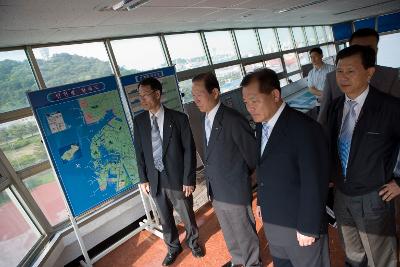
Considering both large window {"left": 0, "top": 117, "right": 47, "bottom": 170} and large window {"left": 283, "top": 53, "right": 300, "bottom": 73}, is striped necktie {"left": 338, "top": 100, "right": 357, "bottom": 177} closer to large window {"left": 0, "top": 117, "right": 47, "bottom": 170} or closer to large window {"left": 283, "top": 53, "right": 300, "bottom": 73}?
large window {"left": 0, "top": 117, "right": 47, "bottom": 170}

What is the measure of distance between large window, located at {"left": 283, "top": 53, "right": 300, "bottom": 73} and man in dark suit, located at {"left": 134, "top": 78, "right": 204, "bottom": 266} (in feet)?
24.9

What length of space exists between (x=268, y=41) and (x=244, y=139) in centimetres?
744

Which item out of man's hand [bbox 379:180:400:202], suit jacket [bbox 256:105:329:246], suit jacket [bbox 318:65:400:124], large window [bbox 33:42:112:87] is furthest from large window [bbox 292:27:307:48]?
suit jacket [bbox 256:105:329:246]

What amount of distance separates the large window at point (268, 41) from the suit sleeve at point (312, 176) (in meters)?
7.60

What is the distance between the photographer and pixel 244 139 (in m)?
2.10

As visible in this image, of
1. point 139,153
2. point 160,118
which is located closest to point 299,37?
point 160,118

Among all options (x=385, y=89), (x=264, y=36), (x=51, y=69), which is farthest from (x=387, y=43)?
(x=51, y=69)

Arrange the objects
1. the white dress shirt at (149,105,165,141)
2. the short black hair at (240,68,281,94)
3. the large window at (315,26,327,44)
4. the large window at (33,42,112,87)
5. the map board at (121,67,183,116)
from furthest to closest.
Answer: the large window at (315,26,327,44) < the large window at (33,42,112,87) < the map board at (121,67,183,116) < the white dress shirt at (149,105,165,141) < the short black hair at (240,68,281,94)

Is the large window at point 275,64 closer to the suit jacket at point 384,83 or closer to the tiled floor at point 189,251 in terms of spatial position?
the tiled floor at point 189,251

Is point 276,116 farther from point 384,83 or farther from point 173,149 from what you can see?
point 173,149

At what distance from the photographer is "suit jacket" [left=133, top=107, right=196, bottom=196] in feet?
8.51

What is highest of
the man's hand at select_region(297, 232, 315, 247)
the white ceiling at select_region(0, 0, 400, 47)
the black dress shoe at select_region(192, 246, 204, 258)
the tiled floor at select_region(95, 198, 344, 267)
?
the white ceiling at select_region(0, 0, 400, 47)

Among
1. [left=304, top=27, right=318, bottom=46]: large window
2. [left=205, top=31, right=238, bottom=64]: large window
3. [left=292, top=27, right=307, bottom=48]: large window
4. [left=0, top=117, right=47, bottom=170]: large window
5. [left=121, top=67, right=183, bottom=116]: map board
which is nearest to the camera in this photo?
[left=0, top=117, right=47, bottom=170]: large window

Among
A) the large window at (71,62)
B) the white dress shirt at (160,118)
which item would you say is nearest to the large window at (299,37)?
the large window at (71,62)
